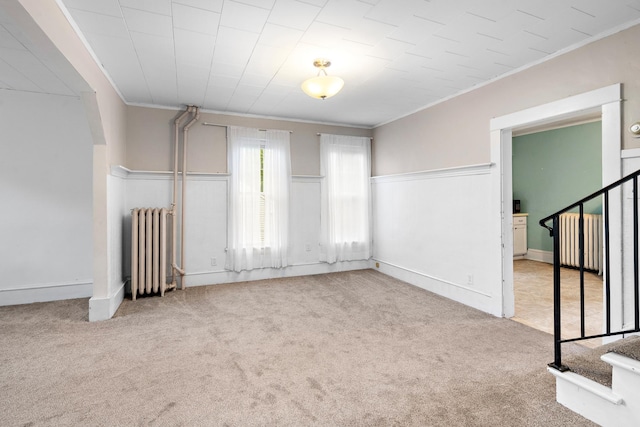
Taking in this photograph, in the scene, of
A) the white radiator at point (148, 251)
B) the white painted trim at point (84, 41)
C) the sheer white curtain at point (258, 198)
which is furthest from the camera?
the sheer white curtain at point (258, 198)

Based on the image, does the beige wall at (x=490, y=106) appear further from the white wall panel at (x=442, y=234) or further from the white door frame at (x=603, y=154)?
the white wall panel at (x=442, y=234)

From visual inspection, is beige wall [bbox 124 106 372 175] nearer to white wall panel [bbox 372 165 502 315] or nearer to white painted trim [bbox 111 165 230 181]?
white painted trim [bbox 111 165 230 181]

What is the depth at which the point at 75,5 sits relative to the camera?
2135 millimetres

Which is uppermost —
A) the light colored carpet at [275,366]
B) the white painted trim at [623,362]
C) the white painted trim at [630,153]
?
the white painted trim at [630,153]

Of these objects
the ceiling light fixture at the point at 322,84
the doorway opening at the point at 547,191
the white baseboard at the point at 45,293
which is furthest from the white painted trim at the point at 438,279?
the white baseboard at the point at 45,293

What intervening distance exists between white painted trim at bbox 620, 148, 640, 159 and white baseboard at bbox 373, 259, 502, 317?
176 cm

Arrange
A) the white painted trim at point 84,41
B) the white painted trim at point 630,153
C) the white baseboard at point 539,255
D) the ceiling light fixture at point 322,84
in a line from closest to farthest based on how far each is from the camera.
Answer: the white painted trim at point 84,41 < the white painted trim at point 630,153 < the ceiling light fixture at point 322,84 < the white baseboard at point 539,255

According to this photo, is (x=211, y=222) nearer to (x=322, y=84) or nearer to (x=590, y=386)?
(x=322, y=84)

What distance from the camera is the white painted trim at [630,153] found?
2.30m

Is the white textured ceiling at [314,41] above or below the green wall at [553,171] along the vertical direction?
above

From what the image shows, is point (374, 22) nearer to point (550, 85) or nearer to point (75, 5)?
→ point (550, 85)

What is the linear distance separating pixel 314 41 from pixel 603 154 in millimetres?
2531

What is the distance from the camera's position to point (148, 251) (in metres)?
3.98

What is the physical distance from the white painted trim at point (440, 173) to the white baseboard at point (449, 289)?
4.47 ft
